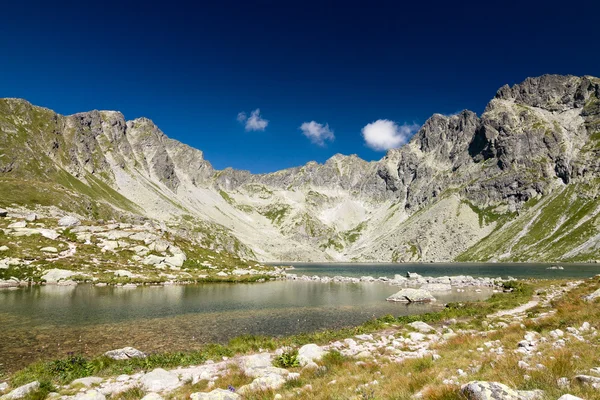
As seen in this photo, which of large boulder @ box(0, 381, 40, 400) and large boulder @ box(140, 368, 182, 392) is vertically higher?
large boulder @ box(0, 381, 40, 400)

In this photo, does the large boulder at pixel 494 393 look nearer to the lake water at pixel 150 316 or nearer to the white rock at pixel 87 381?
the white rock at pixel 87 381

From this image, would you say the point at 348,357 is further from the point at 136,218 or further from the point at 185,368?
the point at 136,218

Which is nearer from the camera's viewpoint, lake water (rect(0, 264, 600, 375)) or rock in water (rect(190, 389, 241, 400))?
rock in water (rect(190, 389, 241, 400))

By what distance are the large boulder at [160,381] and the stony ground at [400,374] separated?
4 cm

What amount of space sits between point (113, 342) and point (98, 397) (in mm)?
15282

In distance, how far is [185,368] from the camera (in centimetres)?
1967

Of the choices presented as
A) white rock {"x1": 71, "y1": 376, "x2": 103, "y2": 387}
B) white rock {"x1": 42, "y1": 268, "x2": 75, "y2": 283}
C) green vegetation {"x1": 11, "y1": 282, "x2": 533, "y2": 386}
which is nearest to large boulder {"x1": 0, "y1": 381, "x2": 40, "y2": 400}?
green vegetation {"x1": 11, "y1": 282, "x2": 533, "y2": 386}

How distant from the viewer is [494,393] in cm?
736

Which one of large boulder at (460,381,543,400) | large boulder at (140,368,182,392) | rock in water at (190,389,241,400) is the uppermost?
large boulder at (460,381,543,400)

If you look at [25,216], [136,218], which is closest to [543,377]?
[25,216]

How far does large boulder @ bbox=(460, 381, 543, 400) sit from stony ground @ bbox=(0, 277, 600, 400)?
0.8 inches

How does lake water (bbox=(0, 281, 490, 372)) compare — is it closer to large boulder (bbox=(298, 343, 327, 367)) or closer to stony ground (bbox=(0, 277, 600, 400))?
stony ground (bbox=(0, 277, 600, 400))

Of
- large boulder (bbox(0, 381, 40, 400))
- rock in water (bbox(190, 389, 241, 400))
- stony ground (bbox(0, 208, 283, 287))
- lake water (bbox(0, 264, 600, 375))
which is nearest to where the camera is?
rock in water (bbox(190, 389, 241, 400))

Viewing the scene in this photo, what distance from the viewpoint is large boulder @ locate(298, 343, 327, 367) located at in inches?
708
